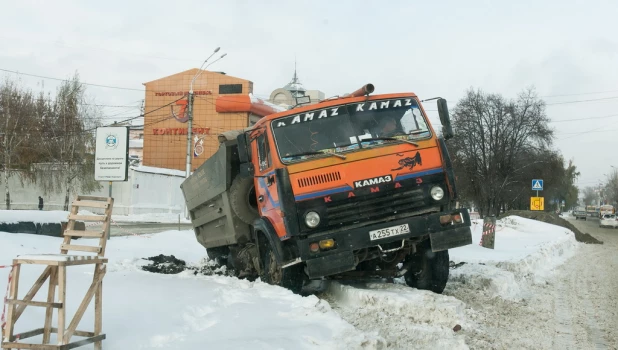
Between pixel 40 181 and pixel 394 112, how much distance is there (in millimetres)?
38211

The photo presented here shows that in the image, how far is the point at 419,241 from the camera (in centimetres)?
754

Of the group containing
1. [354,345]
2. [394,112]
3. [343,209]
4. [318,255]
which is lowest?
[354,345]

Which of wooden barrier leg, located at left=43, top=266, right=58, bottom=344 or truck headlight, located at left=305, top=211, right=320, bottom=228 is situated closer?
wooden barrier leg, located at left=43, top=266, right=58, bottom=344

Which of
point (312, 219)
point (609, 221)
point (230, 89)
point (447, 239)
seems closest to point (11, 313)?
point (312, 219)

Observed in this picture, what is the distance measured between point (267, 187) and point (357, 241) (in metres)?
1.57

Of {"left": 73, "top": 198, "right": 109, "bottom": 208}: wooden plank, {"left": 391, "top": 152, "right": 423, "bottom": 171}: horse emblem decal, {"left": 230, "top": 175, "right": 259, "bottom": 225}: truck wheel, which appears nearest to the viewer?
{"left": 73, "top": 198, "right": 109, "bottom": 208}: wooden plank

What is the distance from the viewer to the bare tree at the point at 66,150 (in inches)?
1558

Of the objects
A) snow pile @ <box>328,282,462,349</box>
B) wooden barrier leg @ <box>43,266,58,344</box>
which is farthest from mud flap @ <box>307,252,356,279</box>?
wooden barrier leg @ <box>43,266,58,344</box>

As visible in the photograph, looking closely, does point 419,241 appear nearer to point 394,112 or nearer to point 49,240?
point 394,112

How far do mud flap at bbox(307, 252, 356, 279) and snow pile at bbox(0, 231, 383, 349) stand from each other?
1.08ft

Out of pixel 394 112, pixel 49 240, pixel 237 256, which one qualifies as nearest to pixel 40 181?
pixel 49 240

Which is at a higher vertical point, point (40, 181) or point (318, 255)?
point (40, 181)

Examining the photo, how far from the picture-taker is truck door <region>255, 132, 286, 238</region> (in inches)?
296

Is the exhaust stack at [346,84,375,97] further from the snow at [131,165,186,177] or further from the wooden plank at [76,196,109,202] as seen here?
the snow at [131,165,186,177]
